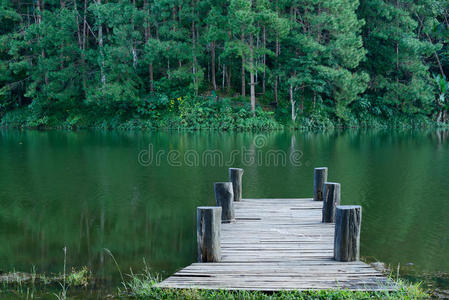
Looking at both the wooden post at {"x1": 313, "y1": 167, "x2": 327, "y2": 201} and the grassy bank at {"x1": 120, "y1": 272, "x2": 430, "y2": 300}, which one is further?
the wooden post at {"x1": 313, "y1": 167, "x2": 327, "y2": 201}

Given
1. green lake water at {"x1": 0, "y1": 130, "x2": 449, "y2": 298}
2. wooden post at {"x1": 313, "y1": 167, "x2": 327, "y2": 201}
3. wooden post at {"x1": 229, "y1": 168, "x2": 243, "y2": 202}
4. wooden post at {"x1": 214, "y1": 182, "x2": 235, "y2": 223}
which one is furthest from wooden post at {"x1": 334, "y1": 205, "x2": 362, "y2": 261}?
wooden post at {"x1": 229, "y1": 168, "x2": 243, "y2": 202}

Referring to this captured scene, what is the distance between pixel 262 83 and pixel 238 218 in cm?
2593

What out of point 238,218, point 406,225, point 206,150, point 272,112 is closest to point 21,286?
point 238,218

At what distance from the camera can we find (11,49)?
30375mm

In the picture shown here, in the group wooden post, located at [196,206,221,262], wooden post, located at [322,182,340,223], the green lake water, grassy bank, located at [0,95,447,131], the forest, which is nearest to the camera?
wooden post, located at [196,206,221,262]

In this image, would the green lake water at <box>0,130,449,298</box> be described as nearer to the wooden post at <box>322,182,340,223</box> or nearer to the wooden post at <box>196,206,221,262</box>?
the wooden post at <box>322,182,340,223</box>

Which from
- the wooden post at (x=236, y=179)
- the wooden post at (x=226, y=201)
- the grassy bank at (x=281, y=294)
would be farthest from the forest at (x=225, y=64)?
the grassy bank at (x=281, y=294)

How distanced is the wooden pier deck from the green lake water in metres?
0.85

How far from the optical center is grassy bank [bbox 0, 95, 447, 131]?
29.1 metres

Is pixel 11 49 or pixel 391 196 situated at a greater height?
pixel 11 49

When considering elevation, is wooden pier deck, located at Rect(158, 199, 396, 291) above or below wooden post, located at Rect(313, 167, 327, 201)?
below

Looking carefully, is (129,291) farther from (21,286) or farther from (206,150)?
(206,150)

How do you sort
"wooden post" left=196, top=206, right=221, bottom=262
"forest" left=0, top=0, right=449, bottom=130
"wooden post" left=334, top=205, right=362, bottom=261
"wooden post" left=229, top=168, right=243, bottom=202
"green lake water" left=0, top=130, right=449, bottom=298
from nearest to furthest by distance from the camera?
"wooden post" left=334, top=205, right=362, bottom=261
"wooden post" left=196, top=206, right=221, bottom=262
"green lake water" left=0, top=130, right=449, bottom=298
"wooden post" left=229, top=168, right=243, bottom=202
"forest" left=0, top=0, right=449, bottom=130

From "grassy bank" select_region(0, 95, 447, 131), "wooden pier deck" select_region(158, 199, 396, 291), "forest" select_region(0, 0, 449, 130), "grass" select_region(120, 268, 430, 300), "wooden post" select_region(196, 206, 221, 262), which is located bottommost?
"grass" select_region(120, 268, 430, 300)
